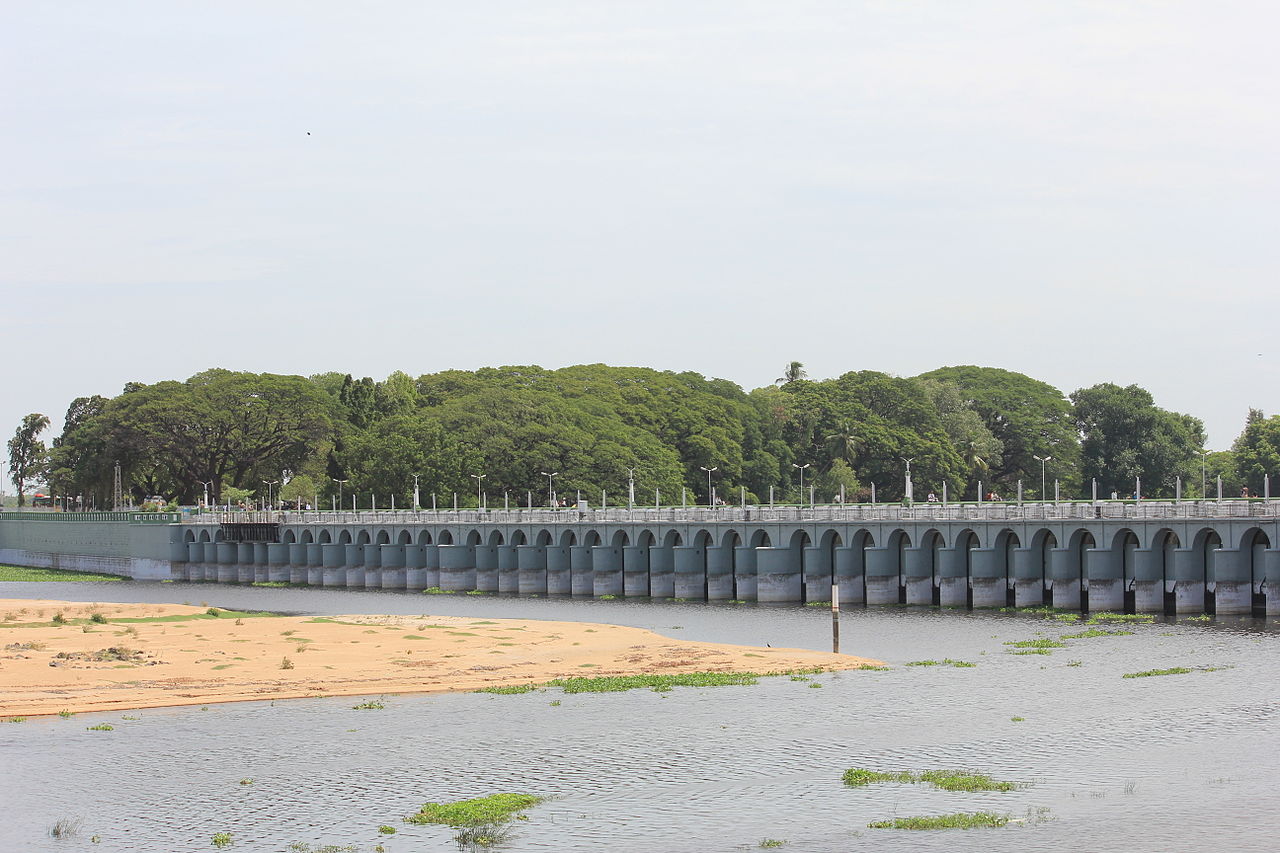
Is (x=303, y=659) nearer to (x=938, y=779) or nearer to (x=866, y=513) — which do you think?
(x=938, y=779)

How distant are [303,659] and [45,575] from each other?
369 feet

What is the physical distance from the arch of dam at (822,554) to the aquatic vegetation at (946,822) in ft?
161

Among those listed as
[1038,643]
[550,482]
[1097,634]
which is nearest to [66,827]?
[1038,643]

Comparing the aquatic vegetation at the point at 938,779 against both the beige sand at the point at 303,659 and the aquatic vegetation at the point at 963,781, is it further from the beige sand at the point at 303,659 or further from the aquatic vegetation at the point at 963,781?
the beige sand at the point at 303,659

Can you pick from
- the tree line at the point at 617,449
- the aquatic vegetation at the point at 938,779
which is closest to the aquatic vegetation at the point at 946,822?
the aquatic vegetation at the point at 938,779

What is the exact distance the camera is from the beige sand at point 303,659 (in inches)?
2340

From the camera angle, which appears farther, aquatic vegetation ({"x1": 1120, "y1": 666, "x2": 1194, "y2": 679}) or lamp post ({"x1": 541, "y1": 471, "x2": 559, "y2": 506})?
lamp post ({"x1": 541, "y1": 471, "x2": 559, "y2": 506})

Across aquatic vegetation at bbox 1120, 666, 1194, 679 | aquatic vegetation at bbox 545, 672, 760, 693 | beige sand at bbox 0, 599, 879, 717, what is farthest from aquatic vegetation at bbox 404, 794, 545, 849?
aquatic vegetation at bbox 1120, 666, 1194, 679

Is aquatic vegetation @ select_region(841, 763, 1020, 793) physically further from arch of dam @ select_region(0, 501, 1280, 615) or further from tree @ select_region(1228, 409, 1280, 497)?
tree @ select_region(1228, 409, 1280, 497)

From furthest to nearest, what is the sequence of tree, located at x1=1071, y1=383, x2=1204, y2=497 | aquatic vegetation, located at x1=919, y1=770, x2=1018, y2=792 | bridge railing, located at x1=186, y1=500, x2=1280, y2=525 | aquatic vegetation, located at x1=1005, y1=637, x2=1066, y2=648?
1. tree, located at x1=1071, y1=383, x2=1204, y2=497
2. bridge railing, located at x1=186, y1=500, x2=1280, y2=525
3. aquatic vegetation, located at x1=1005, y1=637, x2=1066, y2=648
4. aquatic vegetation, located at x1=919, y1=770, x2=1018, y2=792

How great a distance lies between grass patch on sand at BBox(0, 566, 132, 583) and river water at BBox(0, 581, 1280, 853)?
116732mm

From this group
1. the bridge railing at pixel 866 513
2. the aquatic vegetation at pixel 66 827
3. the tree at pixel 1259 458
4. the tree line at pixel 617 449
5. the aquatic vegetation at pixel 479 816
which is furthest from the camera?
the tree line at pixel 617 449

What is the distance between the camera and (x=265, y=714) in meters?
55.0

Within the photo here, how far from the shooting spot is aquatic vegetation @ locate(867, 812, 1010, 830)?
37500 millimetres
